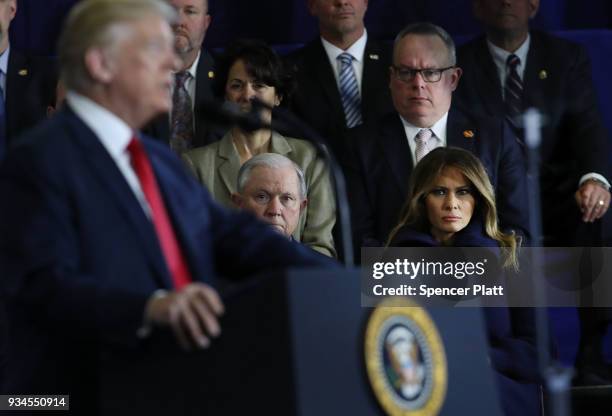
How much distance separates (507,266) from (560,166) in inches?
31.6

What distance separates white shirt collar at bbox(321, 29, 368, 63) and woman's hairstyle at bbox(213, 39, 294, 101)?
38cm

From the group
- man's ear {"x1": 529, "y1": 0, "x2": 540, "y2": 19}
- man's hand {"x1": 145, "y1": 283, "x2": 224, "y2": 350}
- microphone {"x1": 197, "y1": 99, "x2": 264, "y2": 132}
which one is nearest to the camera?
man's hand {"x1": 145, "y1": 283, "x2": 224, "y2": 350}

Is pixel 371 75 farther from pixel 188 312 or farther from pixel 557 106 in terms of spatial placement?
pixel 188 312

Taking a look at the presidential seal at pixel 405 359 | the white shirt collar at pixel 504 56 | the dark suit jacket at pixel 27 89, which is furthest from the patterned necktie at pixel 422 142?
the presidential seal at pixel 405 359

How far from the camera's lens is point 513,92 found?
459 cm

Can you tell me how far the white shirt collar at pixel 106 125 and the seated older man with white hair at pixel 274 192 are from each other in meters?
1.56

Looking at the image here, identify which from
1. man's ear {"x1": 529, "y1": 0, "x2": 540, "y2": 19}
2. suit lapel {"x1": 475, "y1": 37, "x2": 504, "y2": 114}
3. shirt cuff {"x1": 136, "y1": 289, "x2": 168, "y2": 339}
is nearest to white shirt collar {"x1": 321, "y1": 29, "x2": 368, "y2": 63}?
suit lapel {"x1": 475, "y1": 37, "x2": 504, "y2": 114}

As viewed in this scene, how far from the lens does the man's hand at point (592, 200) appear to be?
4223 millimetres

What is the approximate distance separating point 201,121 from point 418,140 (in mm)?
750

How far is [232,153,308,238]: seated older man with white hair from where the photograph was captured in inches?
143

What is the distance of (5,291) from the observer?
197 cm

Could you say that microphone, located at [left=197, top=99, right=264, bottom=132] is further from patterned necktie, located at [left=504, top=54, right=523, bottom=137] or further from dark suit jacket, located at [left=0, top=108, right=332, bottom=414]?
patterned necktie, located at [left=504, top=54, right=523, bottom=137]

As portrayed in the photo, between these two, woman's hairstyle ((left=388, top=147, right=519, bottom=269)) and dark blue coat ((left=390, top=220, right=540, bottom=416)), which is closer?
dark blue coat ((left=390, top=220, right=540, bottom=416))

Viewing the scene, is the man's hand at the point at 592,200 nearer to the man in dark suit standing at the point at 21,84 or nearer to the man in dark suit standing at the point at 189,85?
the man in dark suit standing at the point at 189,85
